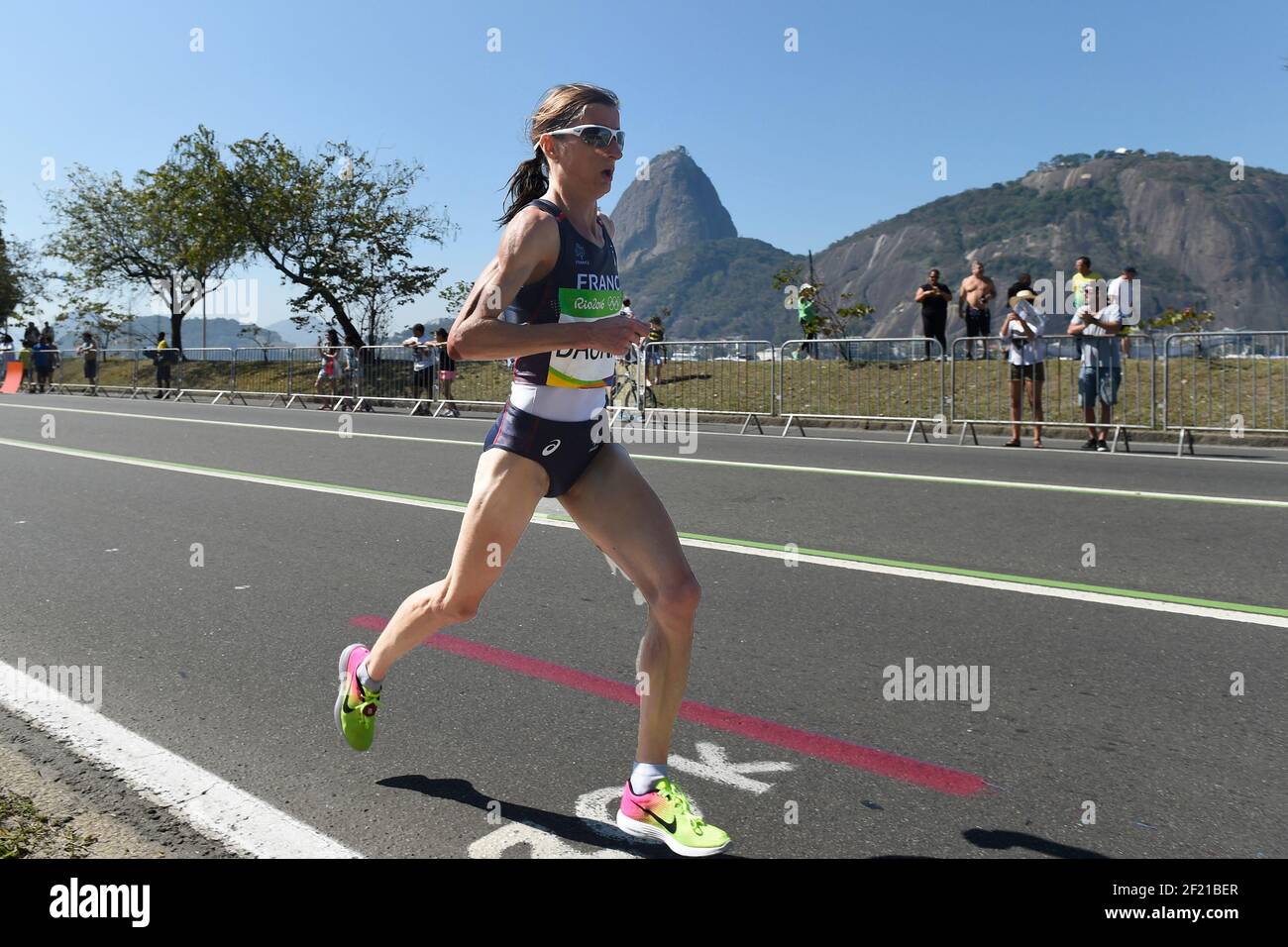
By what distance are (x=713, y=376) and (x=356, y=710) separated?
17.0 m

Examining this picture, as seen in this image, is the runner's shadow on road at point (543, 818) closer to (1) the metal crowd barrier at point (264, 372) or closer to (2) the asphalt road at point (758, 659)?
(2) the asphalt road at point (758, 659)

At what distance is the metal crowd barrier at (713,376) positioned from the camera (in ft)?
61.5

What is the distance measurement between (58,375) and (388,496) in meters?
36.5

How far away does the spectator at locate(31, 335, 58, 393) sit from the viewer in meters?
36.0

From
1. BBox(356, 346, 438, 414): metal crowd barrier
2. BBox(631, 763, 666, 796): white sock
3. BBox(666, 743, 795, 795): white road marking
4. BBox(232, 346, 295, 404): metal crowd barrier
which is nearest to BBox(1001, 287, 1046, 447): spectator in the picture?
BBox(666, 743, 795, 795): white road marking

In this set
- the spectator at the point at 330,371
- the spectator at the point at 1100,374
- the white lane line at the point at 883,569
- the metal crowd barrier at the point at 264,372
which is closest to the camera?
the white lane line at the point at 883,569

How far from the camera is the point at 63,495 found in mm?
9578

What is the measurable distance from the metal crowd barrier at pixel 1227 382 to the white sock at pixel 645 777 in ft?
39.9

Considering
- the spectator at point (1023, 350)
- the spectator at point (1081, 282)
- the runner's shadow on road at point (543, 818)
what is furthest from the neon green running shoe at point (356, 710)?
the spectator at point (1081, 282)

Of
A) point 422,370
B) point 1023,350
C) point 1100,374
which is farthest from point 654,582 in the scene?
point 422,370

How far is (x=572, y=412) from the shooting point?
335 cm

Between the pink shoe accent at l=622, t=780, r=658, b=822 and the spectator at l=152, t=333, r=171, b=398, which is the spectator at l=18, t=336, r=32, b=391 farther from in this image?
the pink shoe accent at l=622, t=780, r=658, b=822

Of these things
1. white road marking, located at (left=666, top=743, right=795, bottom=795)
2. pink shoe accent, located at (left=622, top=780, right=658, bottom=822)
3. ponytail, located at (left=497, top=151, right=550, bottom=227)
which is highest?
ponytail, located at (left=497, top=151, right=550, bottom=227)

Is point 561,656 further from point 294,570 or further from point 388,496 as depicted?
point 388,496
